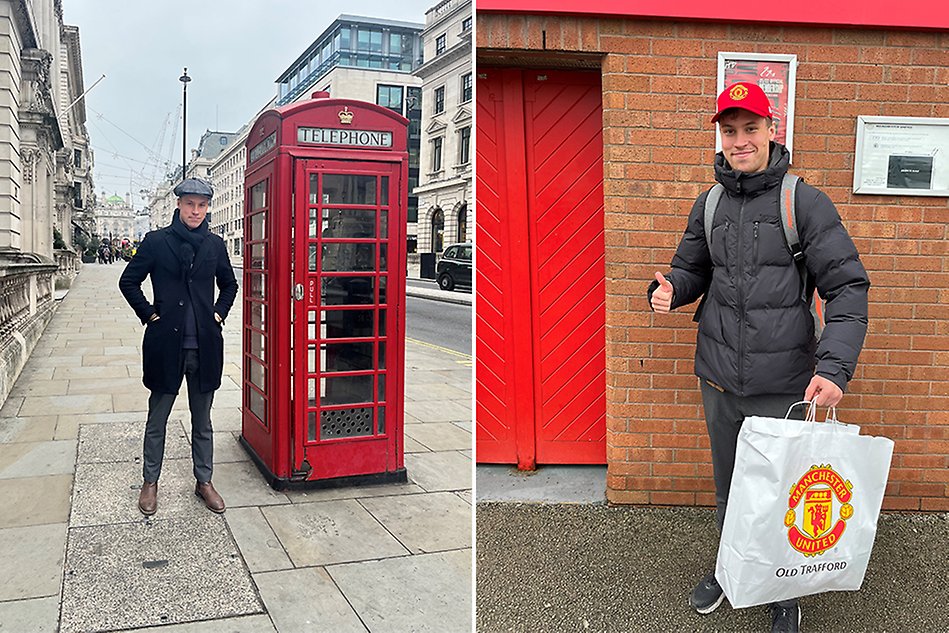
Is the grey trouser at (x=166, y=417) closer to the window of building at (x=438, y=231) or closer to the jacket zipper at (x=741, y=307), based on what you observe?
the jacket zipper at (x=741, y=307)

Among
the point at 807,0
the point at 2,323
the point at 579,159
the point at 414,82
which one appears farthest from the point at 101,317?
the point at 414,82

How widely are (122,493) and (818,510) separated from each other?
148 inches

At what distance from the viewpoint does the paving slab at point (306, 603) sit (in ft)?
10.6

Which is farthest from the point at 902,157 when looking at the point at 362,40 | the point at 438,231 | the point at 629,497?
the point at 362,40

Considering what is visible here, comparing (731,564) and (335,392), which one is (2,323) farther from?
(731,564)

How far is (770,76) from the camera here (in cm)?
→ 416

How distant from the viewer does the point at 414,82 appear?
2399 inches

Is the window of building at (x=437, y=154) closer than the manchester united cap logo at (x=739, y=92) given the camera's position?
No

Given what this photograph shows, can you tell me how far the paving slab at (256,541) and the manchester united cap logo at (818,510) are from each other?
7.38 ft

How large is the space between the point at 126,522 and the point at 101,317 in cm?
1379

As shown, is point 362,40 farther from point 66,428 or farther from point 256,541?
point 256,541

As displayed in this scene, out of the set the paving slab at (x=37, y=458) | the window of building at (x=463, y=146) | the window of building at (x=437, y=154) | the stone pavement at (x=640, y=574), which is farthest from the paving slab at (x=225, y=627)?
the window of building at (x=437, y=154)

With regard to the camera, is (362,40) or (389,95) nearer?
(362,40)

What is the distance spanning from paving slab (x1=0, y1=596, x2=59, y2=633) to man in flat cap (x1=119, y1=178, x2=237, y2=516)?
42.4 inches
